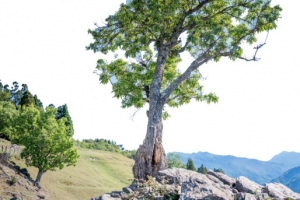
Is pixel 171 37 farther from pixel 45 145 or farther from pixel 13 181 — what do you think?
pixel 45 145

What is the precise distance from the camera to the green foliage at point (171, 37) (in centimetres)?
1192

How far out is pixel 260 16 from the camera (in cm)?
1202

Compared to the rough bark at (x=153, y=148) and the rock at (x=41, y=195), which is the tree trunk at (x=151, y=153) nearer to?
the rough bark at (x=153, y=148)

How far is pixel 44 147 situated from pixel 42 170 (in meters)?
3.07

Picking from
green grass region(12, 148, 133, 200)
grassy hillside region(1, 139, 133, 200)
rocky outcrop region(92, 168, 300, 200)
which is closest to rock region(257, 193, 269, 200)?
rocky outcrop region(92, 168, 300, 200)

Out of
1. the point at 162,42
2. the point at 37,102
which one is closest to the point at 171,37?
the point at 162,42

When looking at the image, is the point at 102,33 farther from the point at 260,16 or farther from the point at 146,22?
the point at 260,16

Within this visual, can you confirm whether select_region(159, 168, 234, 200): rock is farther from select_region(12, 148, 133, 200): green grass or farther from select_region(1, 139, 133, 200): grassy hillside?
select_region(1, 139, 133, 200): grassy hillside

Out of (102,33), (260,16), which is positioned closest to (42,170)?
(102,33)

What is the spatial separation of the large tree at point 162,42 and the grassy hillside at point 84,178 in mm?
29115

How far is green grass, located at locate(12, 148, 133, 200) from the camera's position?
4061 centimetres

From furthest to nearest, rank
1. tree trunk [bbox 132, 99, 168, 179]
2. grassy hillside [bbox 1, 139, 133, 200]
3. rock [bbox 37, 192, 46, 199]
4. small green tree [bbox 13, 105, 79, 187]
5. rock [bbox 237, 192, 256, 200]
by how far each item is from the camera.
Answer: grassy hillside [bbox 1, 139, 133, 200] < small green tree [bbox 13, 105, 79, 187] < rock [bbox 37, 192, 46, 199] < tree trunk [bbox 132, 99, 168, 179] < rock [bbox 237, 192, 256, 200]

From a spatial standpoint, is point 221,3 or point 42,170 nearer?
point 221,3

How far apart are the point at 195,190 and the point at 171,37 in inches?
286
